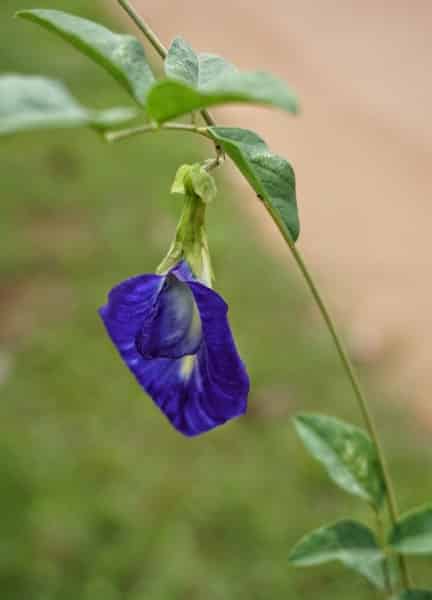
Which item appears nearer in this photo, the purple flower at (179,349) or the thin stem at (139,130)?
the thin stem at (139,130)

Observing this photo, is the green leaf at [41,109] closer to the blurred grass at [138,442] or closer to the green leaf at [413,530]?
the green leaf at [413,530]

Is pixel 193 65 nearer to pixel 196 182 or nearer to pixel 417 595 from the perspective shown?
pixel 196 182

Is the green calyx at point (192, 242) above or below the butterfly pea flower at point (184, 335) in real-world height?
above

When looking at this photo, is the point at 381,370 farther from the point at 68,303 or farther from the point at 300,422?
the point at 300,422

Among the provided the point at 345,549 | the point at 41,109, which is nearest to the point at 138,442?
the point at 345,549

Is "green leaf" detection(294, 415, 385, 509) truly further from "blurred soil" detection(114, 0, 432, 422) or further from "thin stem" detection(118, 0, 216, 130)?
"blurred soil" detection(114, 0, 432, 422)

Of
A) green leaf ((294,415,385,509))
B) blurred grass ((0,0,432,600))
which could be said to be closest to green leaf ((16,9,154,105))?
green leaf ((294,415,385,509))

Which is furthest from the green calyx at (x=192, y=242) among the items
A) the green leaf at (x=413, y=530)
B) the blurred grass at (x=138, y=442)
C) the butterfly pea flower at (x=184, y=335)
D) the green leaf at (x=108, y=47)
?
the blurred grass at (x=138, y=442)
